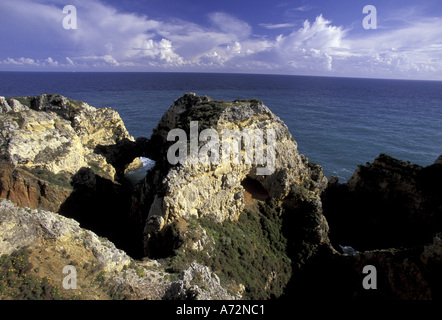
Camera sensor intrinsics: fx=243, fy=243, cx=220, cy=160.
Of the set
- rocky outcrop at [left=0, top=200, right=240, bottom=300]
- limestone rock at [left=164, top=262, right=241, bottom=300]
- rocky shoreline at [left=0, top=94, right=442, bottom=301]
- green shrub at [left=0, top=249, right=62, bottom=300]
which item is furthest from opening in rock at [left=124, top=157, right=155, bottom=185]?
green shrub at [left=0, top=249, right=62, bottom=300]

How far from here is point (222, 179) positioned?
1102 inches

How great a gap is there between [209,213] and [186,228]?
12.7ft

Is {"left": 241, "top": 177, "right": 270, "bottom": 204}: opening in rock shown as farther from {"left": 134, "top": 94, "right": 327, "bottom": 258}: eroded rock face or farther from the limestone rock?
the limestone rock

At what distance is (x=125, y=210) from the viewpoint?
34.1 meters

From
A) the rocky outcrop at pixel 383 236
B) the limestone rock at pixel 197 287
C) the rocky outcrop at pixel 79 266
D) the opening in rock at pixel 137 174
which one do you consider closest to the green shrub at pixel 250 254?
the limestone rock at pixel 197 287

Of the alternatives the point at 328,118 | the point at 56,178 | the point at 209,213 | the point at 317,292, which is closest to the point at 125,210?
the point at 56,178

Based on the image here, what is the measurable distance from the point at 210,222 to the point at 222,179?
16.3 ft

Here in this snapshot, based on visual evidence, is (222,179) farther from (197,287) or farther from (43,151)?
(43,151)

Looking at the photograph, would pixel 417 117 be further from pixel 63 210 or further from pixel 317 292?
pixel 63 210

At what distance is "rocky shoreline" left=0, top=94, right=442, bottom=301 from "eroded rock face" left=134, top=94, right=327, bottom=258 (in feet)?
0.50

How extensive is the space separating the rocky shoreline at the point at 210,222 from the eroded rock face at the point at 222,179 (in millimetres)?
154

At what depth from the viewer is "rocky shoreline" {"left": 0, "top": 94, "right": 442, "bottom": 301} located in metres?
16.9

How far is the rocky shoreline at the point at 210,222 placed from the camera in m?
16.9
